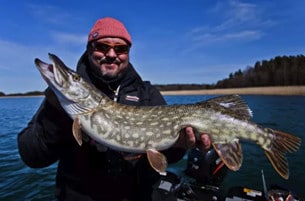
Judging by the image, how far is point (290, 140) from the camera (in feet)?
10.3

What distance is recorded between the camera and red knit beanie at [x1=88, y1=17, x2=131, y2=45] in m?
3.23

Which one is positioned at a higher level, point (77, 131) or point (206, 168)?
point (77, 131)

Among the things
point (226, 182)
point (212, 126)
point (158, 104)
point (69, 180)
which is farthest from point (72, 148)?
point (226, 182)

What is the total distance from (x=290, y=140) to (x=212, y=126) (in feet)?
2.78

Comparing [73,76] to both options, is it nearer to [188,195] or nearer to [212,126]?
[212,126]

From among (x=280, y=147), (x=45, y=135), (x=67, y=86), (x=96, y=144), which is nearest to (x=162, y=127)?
(x=96, y=144)

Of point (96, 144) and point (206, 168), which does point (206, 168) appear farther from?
point (96, 144)

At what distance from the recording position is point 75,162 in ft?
9.83

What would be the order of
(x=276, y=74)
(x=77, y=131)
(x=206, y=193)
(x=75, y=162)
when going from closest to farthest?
(x=77, y=131) < (x=75, y=162) < (x=206, y=193) < (x=276, y=74)

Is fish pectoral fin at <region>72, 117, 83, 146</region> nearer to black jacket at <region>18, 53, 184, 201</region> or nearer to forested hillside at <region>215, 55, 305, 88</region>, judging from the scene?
black jacket at <region>18, 53, 184, 201</region>

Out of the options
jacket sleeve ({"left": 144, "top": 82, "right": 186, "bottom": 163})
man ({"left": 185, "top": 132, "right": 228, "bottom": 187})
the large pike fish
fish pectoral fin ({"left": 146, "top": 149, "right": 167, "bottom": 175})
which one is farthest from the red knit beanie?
man ({"left": 185, "top": 132, "right": 228, "bottom": 187})

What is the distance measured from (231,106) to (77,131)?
166 cm

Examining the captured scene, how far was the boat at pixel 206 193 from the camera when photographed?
402 cm

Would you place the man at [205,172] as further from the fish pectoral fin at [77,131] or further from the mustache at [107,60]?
the fish pectoral fin at [77,131]
